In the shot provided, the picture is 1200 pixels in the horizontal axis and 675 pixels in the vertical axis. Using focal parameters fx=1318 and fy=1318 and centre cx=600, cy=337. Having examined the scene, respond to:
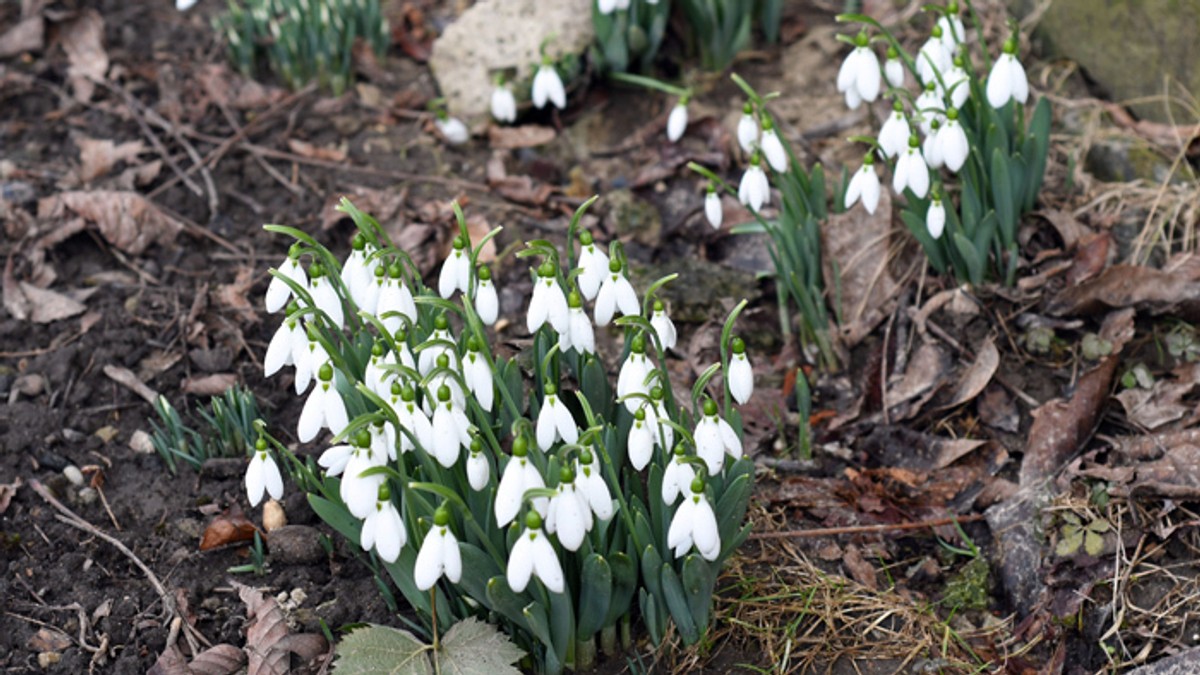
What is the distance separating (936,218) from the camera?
3.07 metres

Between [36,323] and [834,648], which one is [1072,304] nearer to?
[834,648]

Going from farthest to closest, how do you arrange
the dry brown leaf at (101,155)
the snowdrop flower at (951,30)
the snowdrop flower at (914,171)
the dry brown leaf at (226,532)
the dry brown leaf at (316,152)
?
the dry brown leaf at (316,152) → the dry brown leaf at (101,155) → the snowdrop flower at (951,30) → the snowdrop flower at (914,171) → the dry brown leaf at (226,532)

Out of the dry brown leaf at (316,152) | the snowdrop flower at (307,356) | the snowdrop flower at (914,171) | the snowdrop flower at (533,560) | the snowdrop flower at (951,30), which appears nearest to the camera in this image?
the snowdrop flower at (533,560)

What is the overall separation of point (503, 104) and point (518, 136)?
190mm

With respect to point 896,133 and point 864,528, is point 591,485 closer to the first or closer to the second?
point 864,528

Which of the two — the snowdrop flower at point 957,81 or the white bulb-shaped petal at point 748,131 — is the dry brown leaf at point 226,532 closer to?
the white bulb-shaped petal at point 748,131

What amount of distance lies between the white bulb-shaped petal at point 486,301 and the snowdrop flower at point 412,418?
276 millimetres

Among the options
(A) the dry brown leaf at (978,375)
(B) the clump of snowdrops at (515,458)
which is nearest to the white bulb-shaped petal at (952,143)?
(A) the dry brown leaf at (978,375)

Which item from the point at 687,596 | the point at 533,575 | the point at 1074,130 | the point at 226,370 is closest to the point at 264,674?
the point at 533,575

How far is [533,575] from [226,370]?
53.7 inches

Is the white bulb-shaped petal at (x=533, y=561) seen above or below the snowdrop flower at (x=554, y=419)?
below

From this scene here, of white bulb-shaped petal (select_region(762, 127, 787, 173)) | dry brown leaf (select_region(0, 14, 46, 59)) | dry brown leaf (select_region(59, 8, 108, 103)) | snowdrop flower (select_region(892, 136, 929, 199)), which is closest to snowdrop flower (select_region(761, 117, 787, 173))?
white bulb-shaped petal (select_region(762, 127, 787, 173))

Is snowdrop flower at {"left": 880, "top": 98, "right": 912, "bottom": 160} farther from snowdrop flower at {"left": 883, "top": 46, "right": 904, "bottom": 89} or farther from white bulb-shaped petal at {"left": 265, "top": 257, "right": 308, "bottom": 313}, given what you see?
white bulb-shaped petal at {"left": 265, "top": 257, "right": 308, "bottom": 313}

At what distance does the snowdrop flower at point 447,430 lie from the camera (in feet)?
6.96
